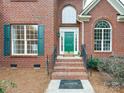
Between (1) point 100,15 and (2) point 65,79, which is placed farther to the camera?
(1) point 100,15

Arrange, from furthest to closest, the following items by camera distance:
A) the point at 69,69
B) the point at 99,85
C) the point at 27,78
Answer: the point at 69,69 → the point at 27,78 → the point at 99,85

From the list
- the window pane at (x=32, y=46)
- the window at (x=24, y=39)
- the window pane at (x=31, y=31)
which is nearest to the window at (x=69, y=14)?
the window pane at (x=31, y=31)

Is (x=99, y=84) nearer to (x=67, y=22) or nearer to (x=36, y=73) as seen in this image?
(x=36, y=73)

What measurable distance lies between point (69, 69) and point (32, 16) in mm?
4783

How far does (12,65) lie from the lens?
20.6 m

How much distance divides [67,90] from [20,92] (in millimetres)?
2245

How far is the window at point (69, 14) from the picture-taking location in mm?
26062

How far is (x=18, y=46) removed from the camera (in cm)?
2080

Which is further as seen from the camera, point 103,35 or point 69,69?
point 103,35

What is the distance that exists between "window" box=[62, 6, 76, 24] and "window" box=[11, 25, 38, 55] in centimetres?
607

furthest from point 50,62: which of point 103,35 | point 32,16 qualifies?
point 103,35

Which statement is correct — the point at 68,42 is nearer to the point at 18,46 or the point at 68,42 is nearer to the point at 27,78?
the point at 18,46

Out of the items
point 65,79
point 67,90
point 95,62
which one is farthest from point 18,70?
point 67,90

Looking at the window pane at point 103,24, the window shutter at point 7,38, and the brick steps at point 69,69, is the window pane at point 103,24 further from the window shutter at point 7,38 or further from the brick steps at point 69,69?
the window shutter at point 7,38
